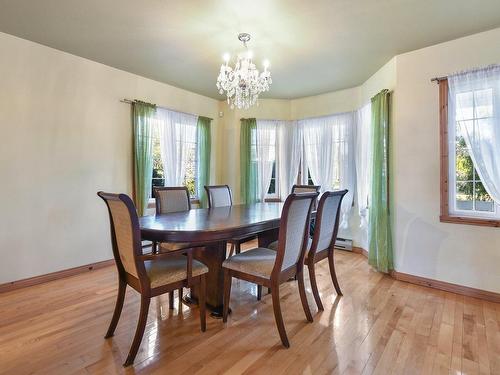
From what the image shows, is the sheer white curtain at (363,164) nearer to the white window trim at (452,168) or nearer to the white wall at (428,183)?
the white wall at (428,183)

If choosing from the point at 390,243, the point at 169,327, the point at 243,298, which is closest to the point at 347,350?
the point at 243,298

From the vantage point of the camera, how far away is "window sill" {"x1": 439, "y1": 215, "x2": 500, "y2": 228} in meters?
2.49

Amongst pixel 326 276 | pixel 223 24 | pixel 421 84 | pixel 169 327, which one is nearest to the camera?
pixel 169 327

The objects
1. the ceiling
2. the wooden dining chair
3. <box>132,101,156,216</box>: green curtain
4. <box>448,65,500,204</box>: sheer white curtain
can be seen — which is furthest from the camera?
<box>132,101,156,216</box>: green curtain

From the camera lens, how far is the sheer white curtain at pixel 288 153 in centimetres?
464

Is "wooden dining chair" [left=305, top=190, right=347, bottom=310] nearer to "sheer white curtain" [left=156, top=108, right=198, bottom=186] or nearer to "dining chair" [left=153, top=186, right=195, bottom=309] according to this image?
"dining chair" [left=153, top=186, right=195, bottom=309]

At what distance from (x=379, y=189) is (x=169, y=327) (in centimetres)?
272

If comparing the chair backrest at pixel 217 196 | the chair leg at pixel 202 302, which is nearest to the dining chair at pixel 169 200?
the chair backrest at pixel 217 196

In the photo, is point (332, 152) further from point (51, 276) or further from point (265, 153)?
point (51, 276)

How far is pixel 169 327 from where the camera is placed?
6.63 feet

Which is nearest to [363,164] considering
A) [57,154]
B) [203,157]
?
[203,157]

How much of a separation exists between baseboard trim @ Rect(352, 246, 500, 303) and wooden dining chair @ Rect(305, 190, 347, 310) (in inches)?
35.3

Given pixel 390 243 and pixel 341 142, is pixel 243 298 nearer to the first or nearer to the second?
pixel 390 243

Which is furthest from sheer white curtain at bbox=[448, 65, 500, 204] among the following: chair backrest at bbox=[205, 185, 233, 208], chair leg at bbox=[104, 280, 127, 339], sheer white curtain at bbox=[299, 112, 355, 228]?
chair leg at bbox=[104, 280, 127, 339]
